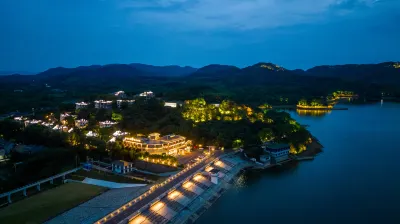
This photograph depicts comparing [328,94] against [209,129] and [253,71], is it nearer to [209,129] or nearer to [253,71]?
[253,71]

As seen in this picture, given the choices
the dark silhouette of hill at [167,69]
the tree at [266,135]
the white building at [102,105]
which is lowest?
the tree at [266,135]

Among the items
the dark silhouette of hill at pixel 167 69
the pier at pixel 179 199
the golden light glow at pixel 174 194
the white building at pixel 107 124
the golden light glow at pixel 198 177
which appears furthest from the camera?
the dark silhouette of hill at pixel 167 69

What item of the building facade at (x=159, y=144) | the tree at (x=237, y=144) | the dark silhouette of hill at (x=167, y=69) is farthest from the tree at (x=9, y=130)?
the dark silhouette of hill at (x=167, y=69)

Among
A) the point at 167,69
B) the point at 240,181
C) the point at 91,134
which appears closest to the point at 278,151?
the point at 240,181

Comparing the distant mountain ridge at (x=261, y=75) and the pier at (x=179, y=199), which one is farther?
the distant mountain ridge at (x=261, y=75)

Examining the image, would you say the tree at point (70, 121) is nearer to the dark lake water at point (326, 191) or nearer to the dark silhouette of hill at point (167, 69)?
the dark lake water at point (326, 191)

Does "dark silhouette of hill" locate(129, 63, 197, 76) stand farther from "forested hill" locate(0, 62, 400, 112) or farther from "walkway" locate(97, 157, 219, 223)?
"walkway" locate(97, 157, 219, 223)
